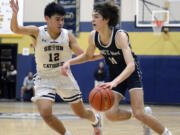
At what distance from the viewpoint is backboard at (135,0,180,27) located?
15.4 metres

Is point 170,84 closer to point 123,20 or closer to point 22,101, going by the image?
point 123,20

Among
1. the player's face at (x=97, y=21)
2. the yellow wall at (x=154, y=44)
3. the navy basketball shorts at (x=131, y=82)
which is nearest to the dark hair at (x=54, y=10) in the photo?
the player's face at (x=97, y=21)

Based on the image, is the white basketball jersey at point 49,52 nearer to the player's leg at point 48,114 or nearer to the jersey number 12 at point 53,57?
the jersey number 12 at point 53,57

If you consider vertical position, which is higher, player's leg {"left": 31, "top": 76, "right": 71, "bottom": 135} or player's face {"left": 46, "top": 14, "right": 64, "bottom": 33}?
player's face {"left": 46, "top": 14, "right": 64, "bottom": 33}

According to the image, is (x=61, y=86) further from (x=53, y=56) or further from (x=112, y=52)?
(x=112, y=52)

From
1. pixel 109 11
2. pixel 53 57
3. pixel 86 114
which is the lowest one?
pixel 86 114

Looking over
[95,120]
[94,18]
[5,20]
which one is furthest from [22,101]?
[94,18]

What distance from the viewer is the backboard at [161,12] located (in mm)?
15445

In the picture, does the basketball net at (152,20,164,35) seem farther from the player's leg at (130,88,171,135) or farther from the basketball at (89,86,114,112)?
the basketball at (89,86,114,112)

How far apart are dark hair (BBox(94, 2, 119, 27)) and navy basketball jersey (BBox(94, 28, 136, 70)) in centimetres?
13

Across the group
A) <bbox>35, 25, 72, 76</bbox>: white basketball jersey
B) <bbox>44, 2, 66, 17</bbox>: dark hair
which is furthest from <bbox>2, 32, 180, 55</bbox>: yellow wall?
<bbox>44, 2, 66, 17</bbox>: dark hair

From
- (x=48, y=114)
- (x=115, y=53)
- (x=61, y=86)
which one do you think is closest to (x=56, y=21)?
(x=61, y=86)

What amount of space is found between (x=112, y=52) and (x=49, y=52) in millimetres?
1001

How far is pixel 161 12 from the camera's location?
1542 cm
